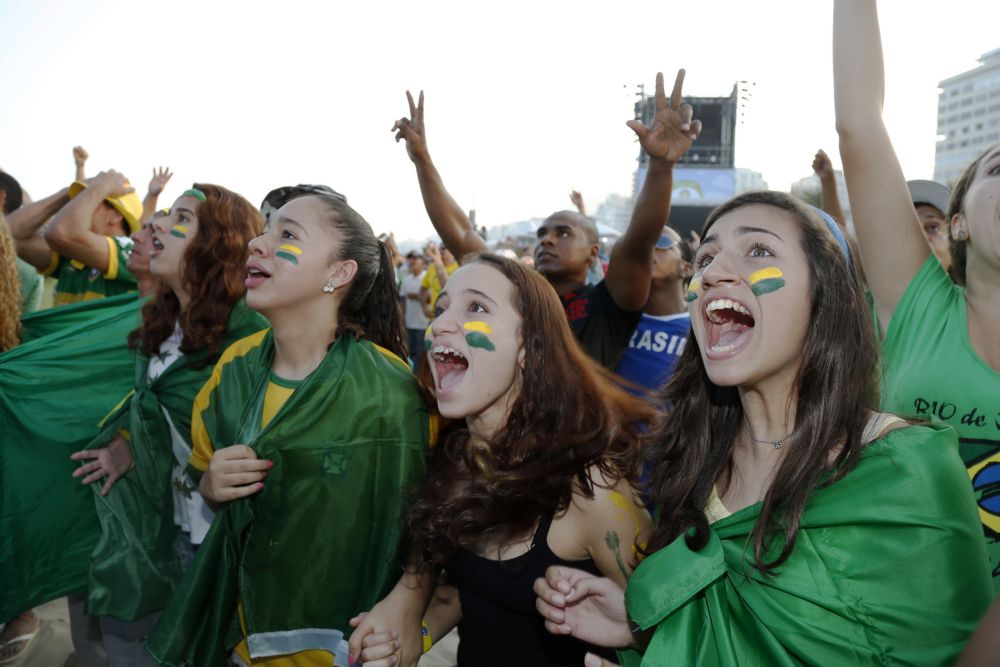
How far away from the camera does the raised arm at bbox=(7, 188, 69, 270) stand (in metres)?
4.41

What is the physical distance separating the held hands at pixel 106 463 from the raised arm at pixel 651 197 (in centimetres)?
235

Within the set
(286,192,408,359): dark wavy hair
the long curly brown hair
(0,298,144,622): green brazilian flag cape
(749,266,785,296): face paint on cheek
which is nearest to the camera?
(749,266,785,296): face paint on cheek

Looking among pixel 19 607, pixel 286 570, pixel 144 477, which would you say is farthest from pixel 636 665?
pixel 19 607

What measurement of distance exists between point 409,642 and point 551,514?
56 cm

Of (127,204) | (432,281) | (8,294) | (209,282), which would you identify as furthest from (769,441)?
(432,281)

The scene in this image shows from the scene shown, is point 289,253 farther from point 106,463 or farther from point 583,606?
point 583,606

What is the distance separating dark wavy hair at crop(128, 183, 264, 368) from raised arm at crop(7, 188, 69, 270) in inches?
74.0

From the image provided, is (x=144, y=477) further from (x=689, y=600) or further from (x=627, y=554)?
(x=689, y=600)


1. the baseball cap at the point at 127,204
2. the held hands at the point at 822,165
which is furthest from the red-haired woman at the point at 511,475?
the baseball cap at the point at 127,204

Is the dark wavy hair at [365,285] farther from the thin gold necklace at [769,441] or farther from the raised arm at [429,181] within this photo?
the thin gold necklace at [769,441]

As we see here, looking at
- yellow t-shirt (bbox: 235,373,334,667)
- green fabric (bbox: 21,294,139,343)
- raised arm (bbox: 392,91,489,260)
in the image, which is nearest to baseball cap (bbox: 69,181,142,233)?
green fabric (bbox: 21,294,139,343)

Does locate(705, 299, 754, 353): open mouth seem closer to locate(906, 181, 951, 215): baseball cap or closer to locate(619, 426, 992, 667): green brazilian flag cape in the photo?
locate(619, 426, 992, 667): green brazilian flag cape

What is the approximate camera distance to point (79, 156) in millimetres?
6156

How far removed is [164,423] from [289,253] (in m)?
1.05
